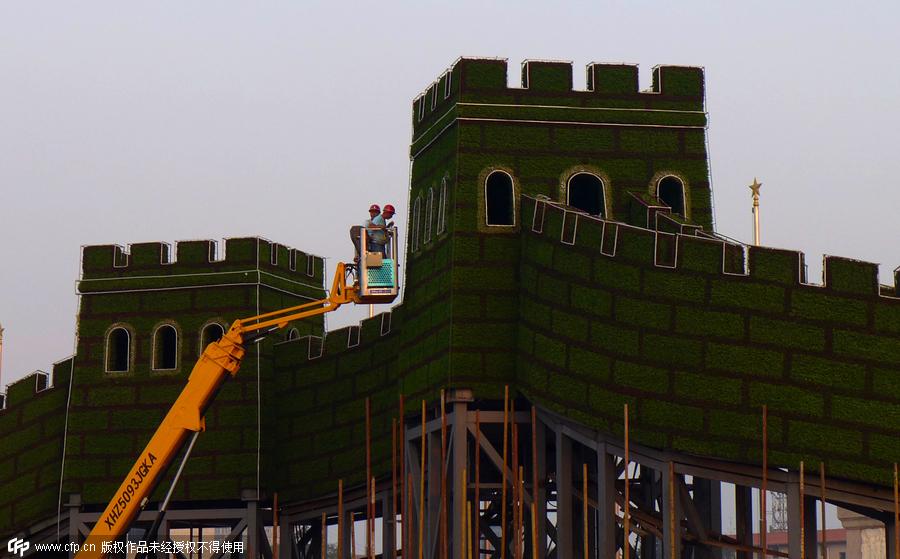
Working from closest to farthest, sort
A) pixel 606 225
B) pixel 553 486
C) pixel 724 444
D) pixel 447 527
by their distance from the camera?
pixel 724 444 → pixel 606 225 → pixel 447 527 → pixel 553 486

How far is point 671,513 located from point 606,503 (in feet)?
7.32

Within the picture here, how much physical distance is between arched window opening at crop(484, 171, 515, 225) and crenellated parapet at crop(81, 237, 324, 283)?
1244 cm

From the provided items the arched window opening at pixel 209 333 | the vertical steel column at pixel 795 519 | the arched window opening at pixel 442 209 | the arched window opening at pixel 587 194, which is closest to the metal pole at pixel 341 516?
the arched window opening at pixel 209 333

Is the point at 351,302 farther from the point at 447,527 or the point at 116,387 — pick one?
the point at 116,387

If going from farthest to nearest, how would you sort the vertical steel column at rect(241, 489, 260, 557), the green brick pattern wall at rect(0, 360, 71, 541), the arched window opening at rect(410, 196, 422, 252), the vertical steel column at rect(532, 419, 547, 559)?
the green brick pattern wall at rect(0, 360, 71, 541)
the vertical steel column at rect(241, 489, 260, 557)
the arched window opening at rect(410, 196, 422, 252)
the vertical steel column at rect(532, 419, 547, 559)

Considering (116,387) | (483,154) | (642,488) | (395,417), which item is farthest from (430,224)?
(116,387)

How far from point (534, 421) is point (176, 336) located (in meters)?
15.1

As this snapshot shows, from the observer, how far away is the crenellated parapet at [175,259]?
175ft

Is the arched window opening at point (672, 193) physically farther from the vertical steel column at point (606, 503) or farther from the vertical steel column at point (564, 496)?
the vertical steel column at point (606, 503)

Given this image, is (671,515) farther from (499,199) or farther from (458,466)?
(499,199)

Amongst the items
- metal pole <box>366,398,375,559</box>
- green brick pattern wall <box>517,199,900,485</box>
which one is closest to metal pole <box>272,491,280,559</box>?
metal pole <box>366,398,375,559</box>

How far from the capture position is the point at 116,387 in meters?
52.4

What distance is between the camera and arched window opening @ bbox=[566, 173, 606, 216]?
1681 inches

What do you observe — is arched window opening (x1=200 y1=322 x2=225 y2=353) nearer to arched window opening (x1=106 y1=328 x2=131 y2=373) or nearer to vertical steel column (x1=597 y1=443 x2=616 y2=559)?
arched window opening (x1=106 y1=328 x2=131 y2=373)
